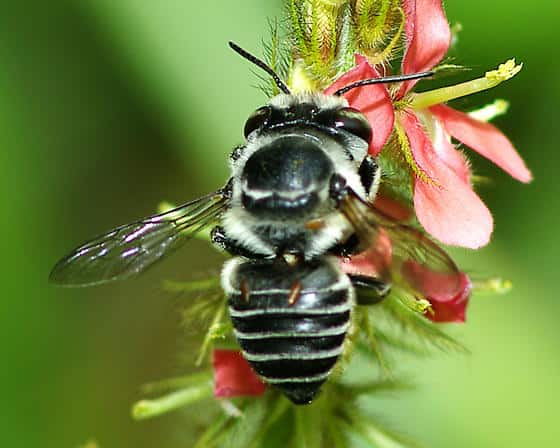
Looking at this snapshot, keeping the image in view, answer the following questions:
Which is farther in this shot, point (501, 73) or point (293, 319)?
point (501, 73)

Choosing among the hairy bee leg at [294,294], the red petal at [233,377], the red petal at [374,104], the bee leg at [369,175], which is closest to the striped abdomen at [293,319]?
the hairy bee leg at [294,294]

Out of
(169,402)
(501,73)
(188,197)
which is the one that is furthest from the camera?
(188,197)

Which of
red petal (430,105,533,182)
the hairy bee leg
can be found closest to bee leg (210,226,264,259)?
the hairy bee leg

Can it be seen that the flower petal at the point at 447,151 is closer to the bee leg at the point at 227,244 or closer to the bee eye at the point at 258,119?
the bee eye at the point at 258,119

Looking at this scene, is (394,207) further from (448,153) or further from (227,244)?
(227,244)

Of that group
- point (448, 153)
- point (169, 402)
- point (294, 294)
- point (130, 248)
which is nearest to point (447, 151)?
point (448, 153)

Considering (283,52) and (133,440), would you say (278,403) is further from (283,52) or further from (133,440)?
(133,440)
